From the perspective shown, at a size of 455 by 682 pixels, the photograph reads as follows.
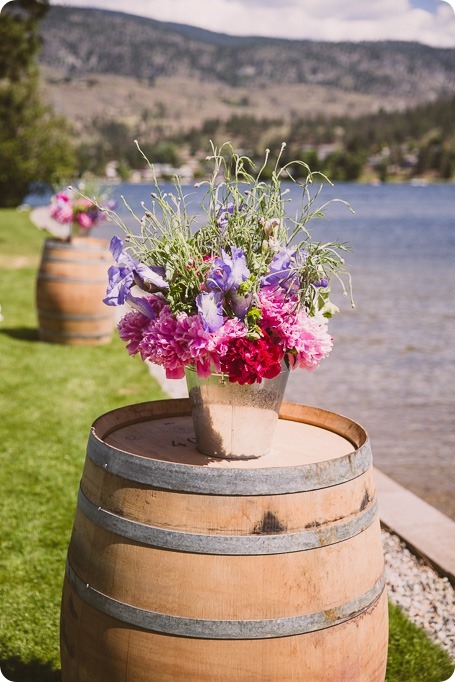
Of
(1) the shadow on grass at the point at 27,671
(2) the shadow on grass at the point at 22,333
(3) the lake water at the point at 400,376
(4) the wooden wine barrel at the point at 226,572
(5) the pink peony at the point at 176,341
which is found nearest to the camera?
(4) the wooden wine barrel at the point at 226,572

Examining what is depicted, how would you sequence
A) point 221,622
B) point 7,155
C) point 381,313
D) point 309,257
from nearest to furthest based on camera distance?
point 221,622 < point 309,257 < point 381,313 < point 7,155

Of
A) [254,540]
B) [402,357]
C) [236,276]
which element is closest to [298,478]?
[254,540]

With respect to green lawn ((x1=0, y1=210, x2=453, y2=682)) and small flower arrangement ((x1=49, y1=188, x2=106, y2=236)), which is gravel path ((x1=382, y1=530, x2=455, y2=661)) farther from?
small flower arrangement ((x1=49, y1=188, x2=106, y2=236))

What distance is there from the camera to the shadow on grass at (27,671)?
11.5 feet

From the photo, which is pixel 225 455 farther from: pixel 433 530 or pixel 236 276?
pixel 433 530

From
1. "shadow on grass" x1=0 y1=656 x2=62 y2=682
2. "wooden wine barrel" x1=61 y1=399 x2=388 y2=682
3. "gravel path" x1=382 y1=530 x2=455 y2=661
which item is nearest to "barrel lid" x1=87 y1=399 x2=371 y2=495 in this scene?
"wooden wine barrel" x1=61 y1=399 x2=388 y2=682

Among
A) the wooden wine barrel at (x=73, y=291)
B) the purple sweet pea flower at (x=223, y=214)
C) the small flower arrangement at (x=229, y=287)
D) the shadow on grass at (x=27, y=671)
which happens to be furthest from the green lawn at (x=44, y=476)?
the purple sweet pea flower at (x=223, y=214)

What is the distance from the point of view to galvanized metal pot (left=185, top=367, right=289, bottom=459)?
257 cm

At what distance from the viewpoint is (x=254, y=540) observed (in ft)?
7.40

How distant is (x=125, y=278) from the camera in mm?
2475

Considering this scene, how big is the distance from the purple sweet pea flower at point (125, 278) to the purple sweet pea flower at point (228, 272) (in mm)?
175

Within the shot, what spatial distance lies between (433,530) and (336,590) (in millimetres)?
2788

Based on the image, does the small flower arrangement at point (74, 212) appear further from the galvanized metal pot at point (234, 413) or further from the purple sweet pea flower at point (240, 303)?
the purple sweet pea flower at point (240, 303)

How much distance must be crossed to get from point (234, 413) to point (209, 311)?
1.44 feet
